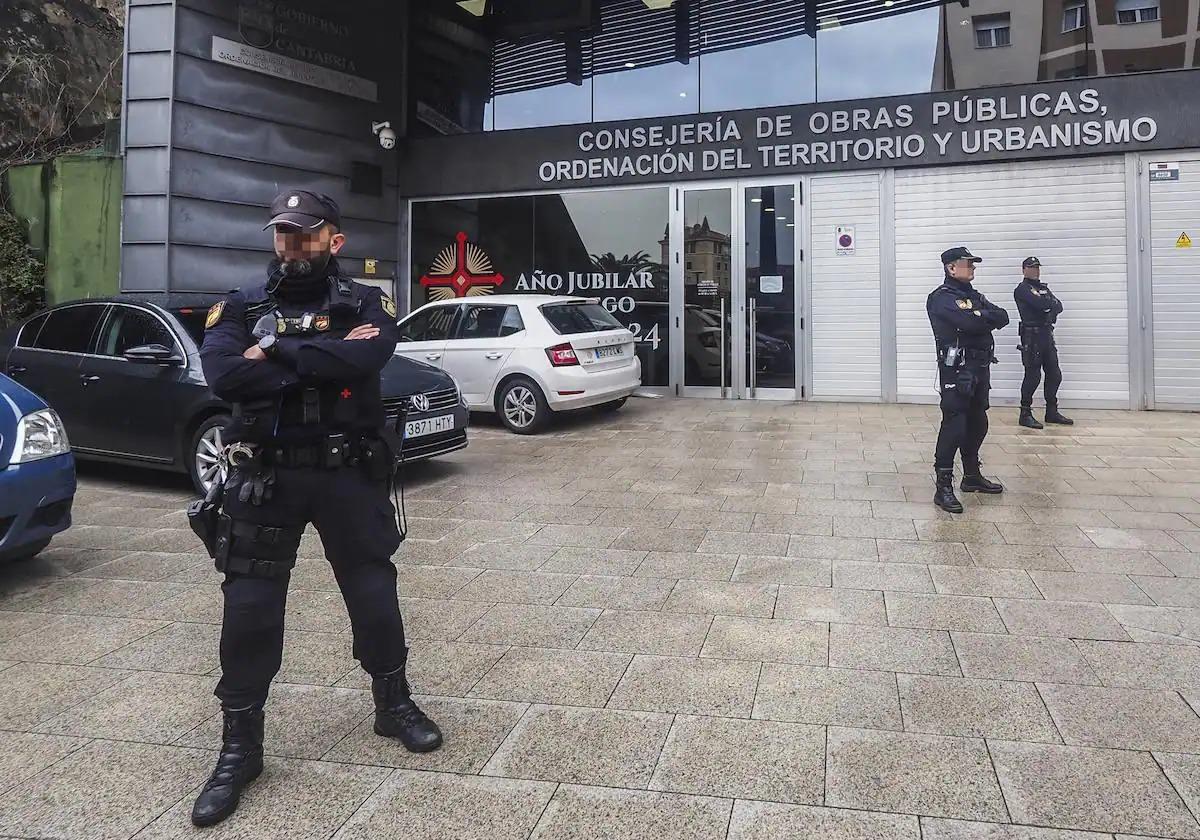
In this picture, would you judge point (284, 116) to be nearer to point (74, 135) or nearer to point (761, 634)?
point (74, 135)

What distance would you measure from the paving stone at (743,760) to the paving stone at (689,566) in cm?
181

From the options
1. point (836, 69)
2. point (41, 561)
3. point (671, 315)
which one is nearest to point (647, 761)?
point (41, 561)

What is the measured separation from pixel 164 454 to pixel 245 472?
482 cm

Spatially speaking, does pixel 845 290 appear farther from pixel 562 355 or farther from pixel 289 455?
pixel 289 455

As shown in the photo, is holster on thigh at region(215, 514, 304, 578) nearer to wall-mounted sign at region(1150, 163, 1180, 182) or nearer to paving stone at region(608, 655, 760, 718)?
paving stone at region(608, 655, 760, 718)

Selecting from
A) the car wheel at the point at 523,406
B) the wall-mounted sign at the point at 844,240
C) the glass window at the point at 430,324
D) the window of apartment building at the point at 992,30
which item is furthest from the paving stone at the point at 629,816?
the window of apartment building at the point at 992,30

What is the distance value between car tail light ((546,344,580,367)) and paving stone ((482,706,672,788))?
6.81m

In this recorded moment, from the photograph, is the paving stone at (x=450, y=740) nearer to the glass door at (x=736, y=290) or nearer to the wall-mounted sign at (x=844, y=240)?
the glass door at (x=736, y=290)

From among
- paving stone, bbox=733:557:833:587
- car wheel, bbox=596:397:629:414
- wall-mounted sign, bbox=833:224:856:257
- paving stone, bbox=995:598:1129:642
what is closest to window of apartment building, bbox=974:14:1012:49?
wall-mounted sign, bbox=833:224:856:257

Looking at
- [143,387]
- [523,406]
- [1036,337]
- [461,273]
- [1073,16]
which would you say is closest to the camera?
[143,387]

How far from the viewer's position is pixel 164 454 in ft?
23.0

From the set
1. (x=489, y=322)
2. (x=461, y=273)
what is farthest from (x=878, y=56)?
(x=461, y=273)

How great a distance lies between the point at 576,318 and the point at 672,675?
7161 mm

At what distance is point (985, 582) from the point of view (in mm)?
4793
